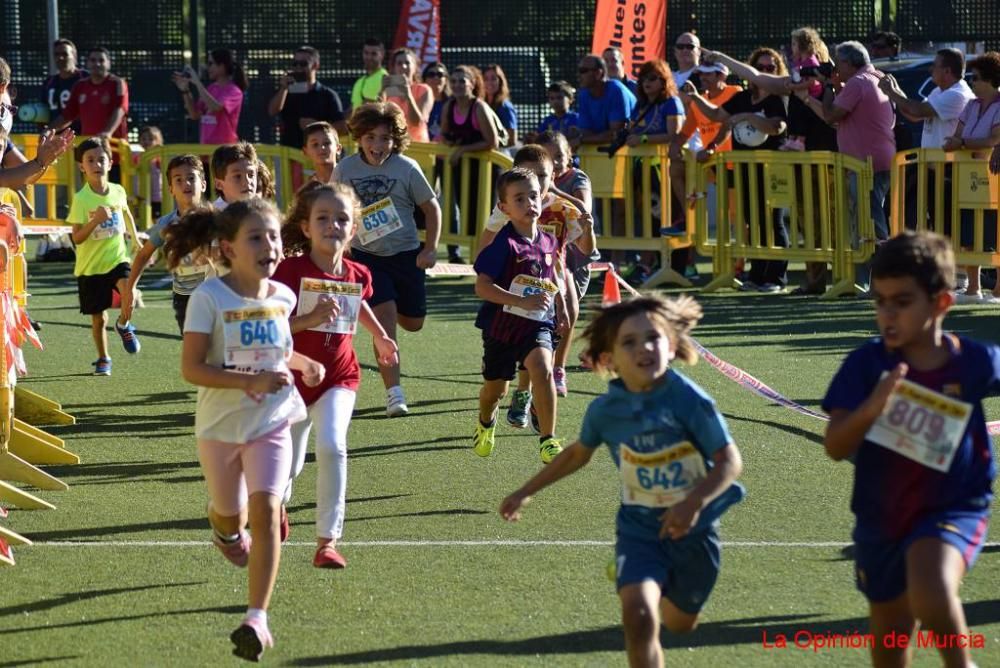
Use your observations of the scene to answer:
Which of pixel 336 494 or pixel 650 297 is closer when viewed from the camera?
pixel 650 297

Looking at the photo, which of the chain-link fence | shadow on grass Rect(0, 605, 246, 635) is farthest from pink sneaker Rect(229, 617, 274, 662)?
the chain-link fence

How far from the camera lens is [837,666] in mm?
5219

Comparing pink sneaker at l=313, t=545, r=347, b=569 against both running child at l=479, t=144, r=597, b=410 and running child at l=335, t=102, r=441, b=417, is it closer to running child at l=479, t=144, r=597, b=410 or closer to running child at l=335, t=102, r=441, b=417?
running child at l=479, t=144, r=597, b=410

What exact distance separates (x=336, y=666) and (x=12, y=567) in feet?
5.97

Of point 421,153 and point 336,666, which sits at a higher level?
point 421,153

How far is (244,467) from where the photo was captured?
5.64 meters

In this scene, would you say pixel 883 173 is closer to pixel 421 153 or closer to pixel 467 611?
pixel 421 153

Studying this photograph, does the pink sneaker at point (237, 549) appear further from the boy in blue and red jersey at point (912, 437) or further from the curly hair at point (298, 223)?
the boy in blue and red jersey at point (912, 437)

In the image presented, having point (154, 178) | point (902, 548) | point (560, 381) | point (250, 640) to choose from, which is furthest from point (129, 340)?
Result: point (154, 178)

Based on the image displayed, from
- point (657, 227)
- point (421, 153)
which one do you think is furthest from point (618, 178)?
point (421, 153)

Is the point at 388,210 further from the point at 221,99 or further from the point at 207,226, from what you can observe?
the point at 221,99

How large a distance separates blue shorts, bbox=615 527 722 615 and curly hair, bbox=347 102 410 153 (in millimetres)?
4966

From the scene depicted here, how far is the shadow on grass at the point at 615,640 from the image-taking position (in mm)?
5410

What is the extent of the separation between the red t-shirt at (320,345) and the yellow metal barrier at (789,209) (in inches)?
357
